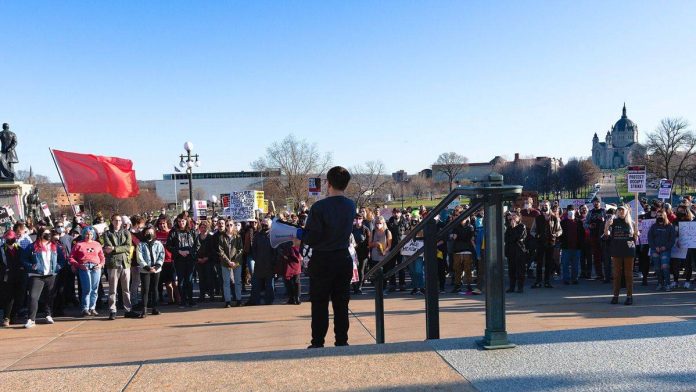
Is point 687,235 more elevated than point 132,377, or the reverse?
point 687,235

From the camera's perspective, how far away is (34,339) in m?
9.34

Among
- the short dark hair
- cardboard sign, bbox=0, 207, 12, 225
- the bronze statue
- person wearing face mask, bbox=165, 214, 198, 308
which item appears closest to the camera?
the short dark hair

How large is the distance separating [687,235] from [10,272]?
568 inches

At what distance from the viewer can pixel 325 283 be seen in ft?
16.8

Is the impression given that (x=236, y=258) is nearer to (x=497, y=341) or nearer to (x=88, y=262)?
(x=88, y=262)

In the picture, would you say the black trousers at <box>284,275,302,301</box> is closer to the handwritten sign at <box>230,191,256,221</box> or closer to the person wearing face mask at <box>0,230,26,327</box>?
the person wearing face mask at <box>0,230,26,327</box>

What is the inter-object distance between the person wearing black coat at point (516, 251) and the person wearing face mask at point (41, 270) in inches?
376

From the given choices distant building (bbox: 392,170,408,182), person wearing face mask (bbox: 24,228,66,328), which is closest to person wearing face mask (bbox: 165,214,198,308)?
person wearing face mask (bbox: 24,228,66,328)

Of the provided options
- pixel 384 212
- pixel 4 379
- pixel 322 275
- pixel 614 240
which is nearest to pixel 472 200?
pixel 322 275

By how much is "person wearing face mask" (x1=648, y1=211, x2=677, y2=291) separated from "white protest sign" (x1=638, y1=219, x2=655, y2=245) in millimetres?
1594

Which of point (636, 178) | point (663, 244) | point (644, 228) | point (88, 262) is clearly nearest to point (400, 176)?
point (636, 178)

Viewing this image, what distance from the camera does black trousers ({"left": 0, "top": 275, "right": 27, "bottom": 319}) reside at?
418 inches

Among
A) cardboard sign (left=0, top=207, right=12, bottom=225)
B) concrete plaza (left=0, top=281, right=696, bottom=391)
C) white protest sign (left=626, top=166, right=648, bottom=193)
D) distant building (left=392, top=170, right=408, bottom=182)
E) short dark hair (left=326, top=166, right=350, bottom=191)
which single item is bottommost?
concrete plaza (left=0, top=281, right=696, bottom=391)

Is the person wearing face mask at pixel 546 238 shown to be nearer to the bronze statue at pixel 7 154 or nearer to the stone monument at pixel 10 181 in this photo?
the stone monument at pixel 10 181
